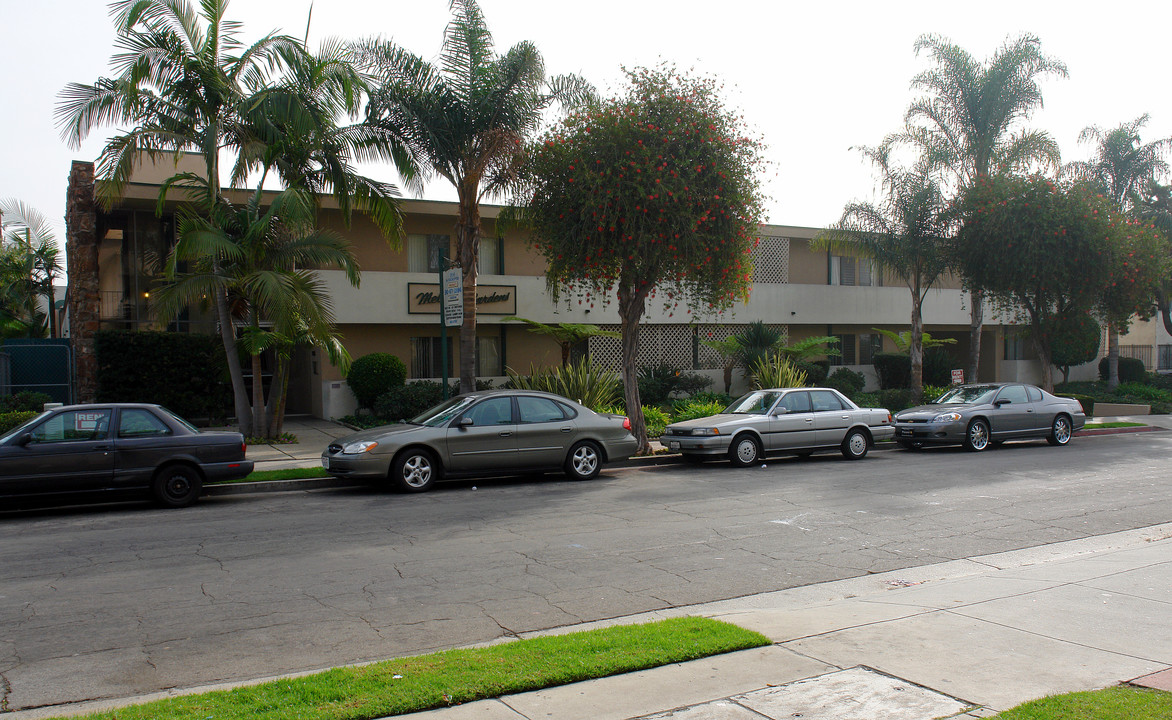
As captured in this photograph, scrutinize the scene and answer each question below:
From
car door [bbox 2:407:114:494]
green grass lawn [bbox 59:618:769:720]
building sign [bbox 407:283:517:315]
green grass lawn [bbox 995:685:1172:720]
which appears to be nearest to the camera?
green grass lawn [bbox 995:685:1172:720]

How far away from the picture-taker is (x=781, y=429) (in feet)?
50.2

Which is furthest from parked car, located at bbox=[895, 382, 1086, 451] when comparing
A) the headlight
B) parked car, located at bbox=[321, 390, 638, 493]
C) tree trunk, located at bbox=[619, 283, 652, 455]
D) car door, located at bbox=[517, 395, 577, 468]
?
the headlight

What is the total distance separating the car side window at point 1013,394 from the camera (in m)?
18.0

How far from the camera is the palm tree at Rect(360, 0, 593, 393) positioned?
16609 millimetres

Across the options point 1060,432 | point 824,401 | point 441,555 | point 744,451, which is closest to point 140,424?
point 441,555

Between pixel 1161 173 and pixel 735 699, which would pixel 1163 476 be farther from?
pixel 1161 173

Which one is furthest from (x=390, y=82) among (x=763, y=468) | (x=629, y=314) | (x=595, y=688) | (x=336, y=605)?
(x=595, y=688)

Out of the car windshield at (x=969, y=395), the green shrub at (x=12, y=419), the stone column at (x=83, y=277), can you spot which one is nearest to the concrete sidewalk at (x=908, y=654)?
the car windshield at (x=969, y=395)

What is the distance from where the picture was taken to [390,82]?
55.0 ft

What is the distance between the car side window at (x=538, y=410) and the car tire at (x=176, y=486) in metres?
4.57

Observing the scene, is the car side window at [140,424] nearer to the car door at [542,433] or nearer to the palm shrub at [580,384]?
the car door at [542,433]

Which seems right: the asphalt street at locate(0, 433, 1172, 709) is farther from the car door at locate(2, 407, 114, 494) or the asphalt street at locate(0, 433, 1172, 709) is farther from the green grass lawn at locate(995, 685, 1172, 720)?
the green grass lawn at locate(995, 685, 1172, 720)

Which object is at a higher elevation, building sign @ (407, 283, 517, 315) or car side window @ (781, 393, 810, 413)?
building sign @ (407, 283, 517, 315)

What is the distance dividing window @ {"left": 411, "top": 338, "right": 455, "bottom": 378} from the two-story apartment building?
3 centimetres
